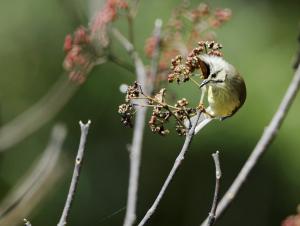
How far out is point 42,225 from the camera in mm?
3721

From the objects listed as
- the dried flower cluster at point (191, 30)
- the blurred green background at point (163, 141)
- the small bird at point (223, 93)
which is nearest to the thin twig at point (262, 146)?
the small bird at point (223, 93)

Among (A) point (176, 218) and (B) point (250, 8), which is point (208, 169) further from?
(B) point (250, 8)

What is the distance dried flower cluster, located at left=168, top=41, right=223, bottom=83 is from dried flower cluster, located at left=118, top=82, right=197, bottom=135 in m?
0.04

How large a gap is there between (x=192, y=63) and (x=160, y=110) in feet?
0.32

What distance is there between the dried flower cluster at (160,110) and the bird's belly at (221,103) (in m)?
0.07

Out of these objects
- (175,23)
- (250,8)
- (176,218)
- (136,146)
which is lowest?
(176,218)

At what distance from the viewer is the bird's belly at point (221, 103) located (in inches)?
52.8

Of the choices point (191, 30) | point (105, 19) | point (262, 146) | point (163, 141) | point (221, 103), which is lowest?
point (262, 146)

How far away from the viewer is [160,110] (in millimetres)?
1278

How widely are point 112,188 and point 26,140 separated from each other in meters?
0.51

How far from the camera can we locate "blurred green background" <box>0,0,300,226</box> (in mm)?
3637

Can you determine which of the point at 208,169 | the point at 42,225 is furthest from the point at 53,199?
the point at 208,169

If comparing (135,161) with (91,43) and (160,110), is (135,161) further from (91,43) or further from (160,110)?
(91,43)

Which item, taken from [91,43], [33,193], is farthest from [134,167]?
[91,43]
